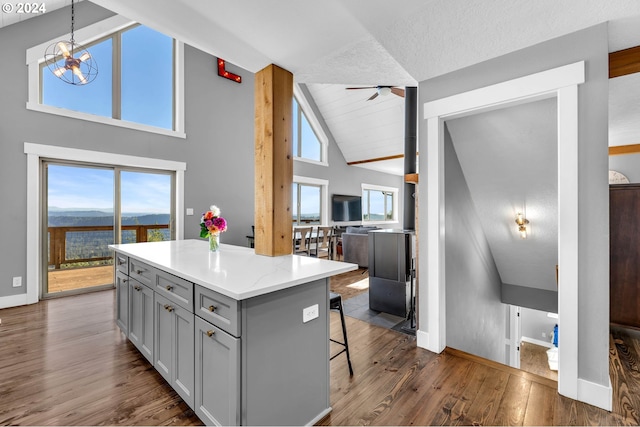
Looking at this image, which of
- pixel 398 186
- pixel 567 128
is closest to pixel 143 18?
pixel 567 128

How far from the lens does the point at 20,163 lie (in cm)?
370

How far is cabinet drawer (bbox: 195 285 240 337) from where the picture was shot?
1342 mm

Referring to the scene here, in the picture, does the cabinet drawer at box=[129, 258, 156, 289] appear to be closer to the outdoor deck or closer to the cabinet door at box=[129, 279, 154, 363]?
the cabinet door at box=[129, 279, 154, 363]

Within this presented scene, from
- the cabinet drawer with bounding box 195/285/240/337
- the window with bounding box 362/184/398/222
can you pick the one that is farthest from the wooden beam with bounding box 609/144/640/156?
the cabinet drawer with bounding box 195/285/240/337

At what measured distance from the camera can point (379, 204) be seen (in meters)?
10.7

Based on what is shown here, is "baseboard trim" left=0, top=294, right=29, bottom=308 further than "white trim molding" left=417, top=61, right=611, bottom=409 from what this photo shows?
Yes

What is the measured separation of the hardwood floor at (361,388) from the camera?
174cm

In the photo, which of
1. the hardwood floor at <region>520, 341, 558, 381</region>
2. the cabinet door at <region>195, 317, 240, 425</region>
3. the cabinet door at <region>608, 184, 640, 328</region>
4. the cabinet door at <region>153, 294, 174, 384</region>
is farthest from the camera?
the hardwood floor at <region>520, 341, 558, 381</region>

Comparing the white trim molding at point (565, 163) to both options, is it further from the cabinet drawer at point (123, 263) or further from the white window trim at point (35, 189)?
the white window trim at point (35, 189)

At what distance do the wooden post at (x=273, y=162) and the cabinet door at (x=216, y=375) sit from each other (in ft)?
2.81

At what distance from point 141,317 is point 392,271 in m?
2.66

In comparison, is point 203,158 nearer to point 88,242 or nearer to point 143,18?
point 88,242

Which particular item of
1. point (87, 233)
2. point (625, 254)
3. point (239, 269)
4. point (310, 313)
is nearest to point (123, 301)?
point (239, 269)

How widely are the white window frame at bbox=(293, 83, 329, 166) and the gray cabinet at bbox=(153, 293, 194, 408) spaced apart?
5.90 metres
